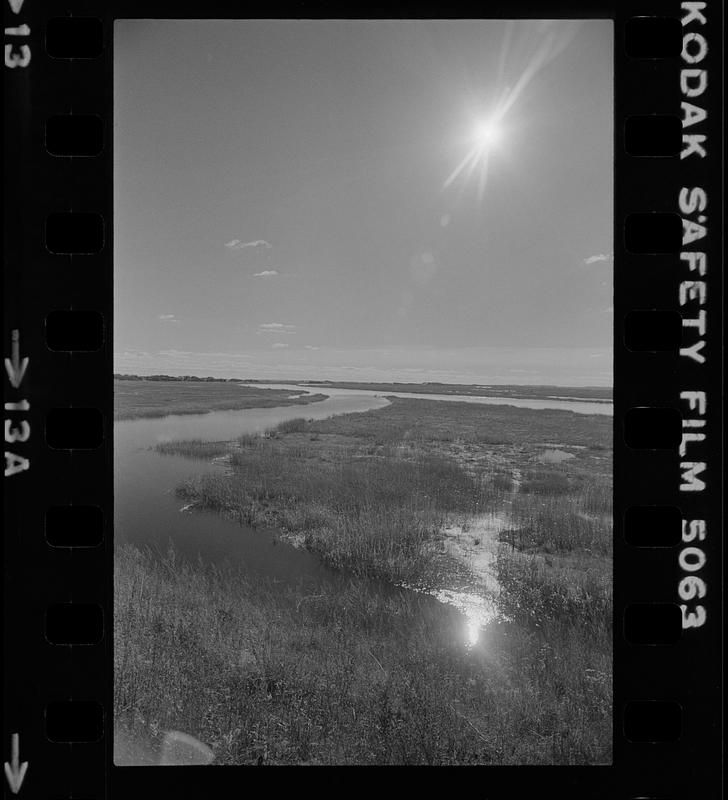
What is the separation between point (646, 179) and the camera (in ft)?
7.63

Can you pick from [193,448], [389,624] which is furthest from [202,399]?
[389,624]

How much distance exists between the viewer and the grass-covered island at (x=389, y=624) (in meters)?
3.85

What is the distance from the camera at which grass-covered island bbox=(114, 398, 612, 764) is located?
385 centimetres

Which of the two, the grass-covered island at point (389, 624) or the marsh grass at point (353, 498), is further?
the marsh grass at point (353, 498)

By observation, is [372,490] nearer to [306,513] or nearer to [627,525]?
[306,513]
